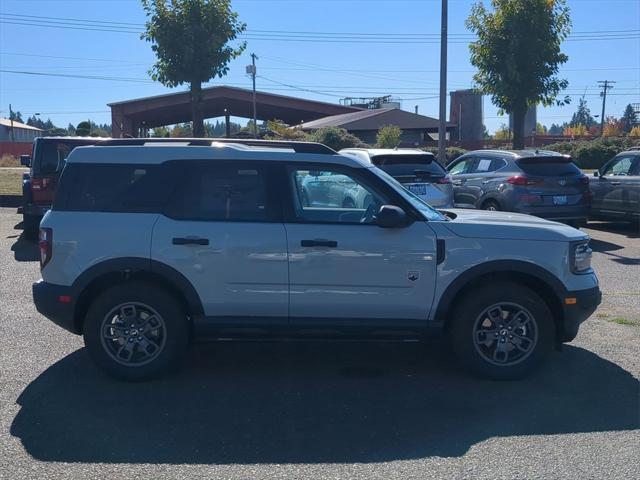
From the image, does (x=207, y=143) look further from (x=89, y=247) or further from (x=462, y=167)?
(x=462, y=167)

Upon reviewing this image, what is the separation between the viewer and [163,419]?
5.16 m

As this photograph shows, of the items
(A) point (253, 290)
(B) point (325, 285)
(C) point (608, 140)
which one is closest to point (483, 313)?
(B) point (325, 285)

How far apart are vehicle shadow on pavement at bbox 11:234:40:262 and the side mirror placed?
7630 mm

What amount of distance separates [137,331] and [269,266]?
1.22 m

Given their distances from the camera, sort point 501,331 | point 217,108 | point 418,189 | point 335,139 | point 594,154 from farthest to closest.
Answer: point 217,108 < point 594,154 < point 335,139 < point 418,189 < point 501,331

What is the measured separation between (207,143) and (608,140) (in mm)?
31217

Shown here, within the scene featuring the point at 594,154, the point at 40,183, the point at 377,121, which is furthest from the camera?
the point at 377,121

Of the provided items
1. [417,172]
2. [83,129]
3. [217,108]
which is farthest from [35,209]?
[217,108]

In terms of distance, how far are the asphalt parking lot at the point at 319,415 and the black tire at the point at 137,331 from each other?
0.17 meters

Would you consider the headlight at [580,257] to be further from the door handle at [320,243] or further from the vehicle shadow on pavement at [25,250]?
the vehicle shadow on pavement at [25,250]

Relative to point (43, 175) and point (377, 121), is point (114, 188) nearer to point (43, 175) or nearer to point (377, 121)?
point (43, 175)

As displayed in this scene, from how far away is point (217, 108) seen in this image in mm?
53594

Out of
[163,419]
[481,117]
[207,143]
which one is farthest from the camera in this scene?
[481,117]

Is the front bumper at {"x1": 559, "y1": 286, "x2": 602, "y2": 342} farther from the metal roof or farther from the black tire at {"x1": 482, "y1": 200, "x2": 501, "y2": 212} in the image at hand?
the metal roof
